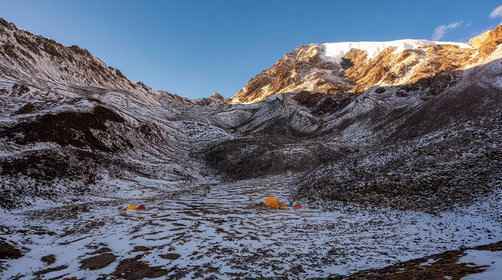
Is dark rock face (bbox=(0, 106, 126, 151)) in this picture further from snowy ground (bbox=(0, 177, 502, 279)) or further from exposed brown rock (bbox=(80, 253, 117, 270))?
exposed brown rock (bbox=(80, 253, 117, 270))

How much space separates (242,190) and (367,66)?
132 metres

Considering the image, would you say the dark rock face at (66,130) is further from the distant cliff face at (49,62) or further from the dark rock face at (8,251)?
the distant cliff face at (49,62)

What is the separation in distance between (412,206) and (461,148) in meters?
8.79

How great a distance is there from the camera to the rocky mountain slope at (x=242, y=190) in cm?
1313

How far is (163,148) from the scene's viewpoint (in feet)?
174

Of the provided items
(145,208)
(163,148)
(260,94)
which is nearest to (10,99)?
(163,148)

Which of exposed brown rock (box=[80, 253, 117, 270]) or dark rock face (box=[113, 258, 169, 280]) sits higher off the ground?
exposed brown rock (box=[80, 253, 117, 270])

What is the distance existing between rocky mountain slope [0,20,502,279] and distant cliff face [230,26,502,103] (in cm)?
1544

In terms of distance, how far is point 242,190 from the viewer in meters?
32.4

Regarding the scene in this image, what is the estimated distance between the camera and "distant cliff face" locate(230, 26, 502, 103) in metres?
83.9

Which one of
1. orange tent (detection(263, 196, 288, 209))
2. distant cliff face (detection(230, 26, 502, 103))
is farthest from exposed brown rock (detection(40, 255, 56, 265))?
distant cliff face (detection(230, 26, 502, 103))

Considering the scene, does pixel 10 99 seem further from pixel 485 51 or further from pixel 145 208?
pixel 485 51

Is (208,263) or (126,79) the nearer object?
(208,263)

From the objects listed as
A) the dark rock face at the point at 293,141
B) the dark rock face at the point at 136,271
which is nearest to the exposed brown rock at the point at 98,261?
the dark rock face at the point at 136,271
